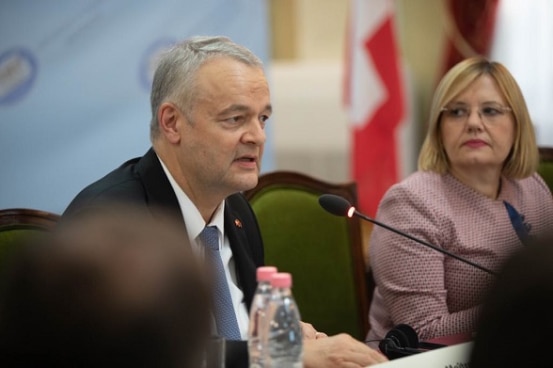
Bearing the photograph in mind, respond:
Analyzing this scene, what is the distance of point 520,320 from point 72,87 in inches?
146

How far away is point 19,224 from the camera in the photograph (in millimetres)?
2277

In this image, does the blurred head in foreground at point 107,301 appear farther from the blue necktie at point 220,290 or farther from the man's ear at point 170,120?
the man's ear at point 170,120

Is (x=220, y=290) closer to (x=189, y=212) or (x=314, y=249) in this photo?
(x=189, y=212)

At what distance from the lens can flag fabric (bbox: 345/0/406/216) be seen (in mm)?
5297

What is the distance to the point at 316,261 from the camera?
9.57 ft

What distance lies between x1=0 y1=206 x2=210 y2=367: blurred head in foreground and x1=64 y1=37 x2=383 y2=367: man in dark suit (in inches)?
46.3

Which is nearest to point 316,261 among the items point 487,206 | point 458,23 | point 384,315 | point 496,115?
point 384,315

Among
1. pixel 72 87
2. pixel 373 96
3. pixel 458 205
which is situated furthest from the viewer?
pixel 373 96

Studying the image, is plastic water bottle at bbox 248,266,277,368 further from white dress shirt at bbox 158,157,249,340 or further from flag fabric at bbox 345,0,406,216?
flag fabric at bbox 345,0,406,216

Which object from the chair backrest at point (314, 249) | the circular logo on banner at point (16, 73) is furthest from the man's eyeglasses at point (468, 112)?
the circular logo on banner at point (16, 73)

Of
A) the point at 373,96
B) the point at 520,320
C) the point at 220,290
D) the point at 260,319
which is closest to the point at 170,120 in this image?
the point at 220,290

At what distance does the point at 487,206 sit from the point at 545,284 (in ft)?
6.86

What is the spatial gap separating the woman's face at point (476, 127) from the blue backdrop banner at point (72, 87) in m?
1.95

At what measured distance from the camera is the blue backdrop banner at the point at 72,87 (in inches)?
165
